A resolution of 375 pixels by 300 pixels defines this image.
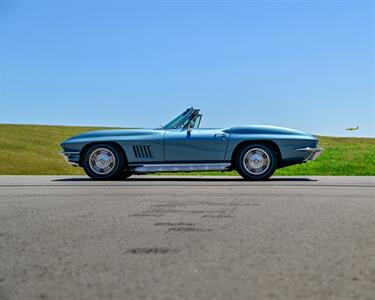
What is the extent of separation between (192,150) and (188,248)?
7.24m

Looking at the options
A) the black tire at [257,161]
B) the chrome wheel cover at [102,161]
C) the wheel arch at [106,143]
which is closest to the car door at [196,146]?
the black tire at [257,161]

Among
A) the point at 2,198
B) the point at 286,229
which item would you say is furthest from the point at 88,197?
the point at 286,229

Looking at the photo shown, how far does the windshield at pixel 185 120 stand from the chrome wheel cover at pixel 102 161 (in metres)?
1.19

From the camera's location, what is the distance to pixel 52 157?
106ft

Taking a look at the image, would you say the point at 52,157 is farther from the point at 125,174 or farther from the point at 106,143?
the point at 106,143

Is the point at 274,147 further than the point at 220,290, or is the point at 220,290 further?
the point at 274,147

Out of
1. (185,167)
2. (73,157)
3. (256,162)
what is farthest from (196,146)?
(73,157)

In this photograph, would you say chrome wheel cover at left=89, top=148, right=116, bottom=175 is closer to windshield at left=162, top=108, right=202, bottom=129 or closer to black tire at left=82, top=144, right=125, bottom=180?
black tire at left=82, top=144, right=125, bottom=180

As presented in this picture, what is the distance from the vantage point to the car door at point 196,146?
11.4 meters

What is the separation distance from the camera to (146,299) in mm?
2951

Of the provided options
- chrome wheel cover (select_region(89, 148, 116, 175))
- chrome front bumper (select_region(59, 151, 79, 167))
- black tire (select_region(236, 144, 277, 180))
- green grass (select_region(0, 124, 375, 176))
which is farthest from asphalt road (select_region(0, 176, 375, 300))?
green grass (select_region(0, 124, 375, 176))

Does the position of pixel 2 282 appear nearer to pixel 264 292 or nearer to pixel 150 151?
pixel 264 292

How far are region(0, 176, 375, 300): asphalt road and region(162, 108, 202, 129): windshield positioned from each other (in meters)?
4.52

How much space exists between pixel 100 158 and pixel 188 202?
489cm
